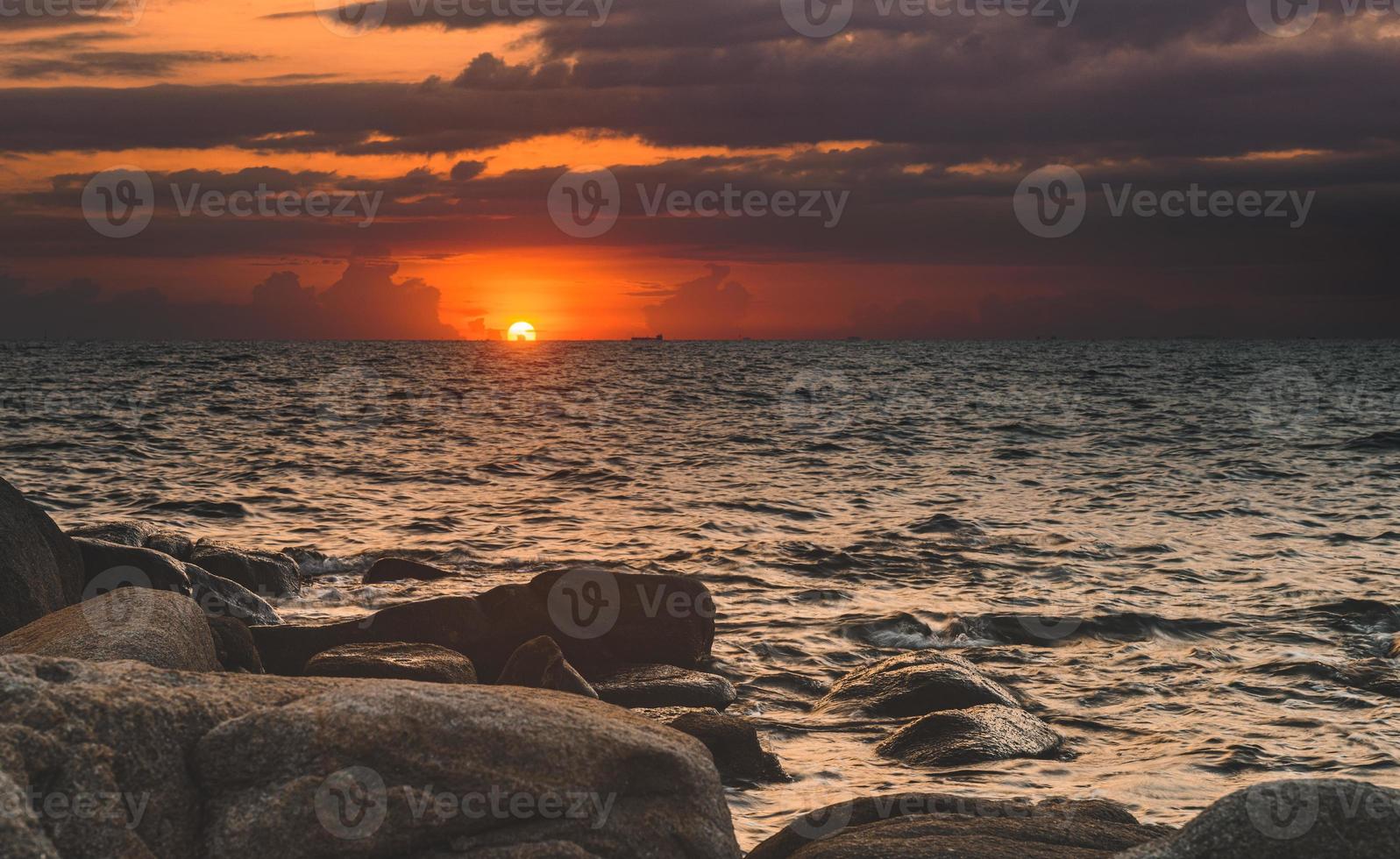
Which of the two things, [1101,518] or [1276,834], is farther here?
[1101,518]

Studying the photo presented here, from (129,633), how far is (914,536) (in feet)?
45.8

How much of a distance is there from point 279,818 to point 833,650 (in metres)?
8.32

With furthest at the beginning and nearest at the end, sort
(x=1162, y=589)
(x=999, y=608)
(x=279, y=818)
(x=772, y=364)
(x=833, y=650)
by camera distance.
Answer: (x=772, y=364)
(x=1162, y=589)
(x=999, y=608)
(x=833, y=650)
(x=279, y=818)

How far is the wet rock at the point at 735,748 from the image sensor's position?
819 centimetres

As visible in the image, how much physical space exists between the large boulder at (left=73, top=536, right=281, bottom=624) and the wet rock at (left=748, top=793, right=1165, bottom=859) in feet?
22.1

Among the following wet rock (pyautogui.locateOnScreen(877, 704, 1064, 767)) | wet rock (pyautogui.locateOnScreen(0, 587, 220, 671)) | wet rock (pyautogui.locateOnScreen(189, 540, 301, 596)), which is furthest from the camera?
wet rock (pyautogui.locateOnScreen(189, 540, 301, 596))

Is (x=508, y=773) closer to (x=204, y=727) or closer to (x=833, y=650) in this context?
(x=204, y=727)

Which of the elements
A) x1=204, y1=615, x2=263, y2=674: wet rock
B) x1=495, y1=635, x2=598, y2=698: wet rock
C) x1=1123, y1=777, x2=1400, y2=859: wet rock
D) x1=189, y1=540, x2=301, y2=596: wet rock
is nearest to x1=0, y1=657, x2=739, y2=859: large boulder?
x1=1123, y1=777, x2=1400, y2=859: wet rock

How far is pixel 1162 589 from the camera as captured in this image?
48.7 feet

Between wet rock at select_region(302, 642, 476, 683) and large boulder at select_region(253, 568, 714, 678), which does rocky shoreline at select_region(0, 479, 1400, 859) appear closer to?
wet rock at select_region(302, 642, 476, 683)

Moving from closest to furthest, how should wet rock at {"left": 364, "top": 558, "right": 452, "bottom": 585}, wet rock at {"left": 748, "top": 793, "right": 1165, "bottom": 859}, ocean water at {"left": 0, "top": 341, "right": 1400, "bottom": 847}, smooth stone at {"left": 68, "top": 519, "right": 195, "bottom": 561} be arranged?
wet rock at {"left": 748, "top": 793, "right": 1165, "bottom": 859}
ocean water at {"left": 0, "top": 341, "right": 1400, "bottom": 847}
smooth stone at {"left": 68, "top": 519, "right": 195, "bottom": 561}
wet rock at {"left": 364, "top": 558, "right": 452, "bottom": 585}

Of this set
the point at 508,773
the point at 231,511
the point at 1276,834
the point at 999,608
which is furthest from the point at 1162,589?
the point at 231,511

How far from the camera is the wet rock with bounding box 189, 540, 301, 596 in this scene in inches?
548

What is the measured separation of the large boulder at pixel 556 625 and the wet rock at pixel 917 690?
5.78 ft
